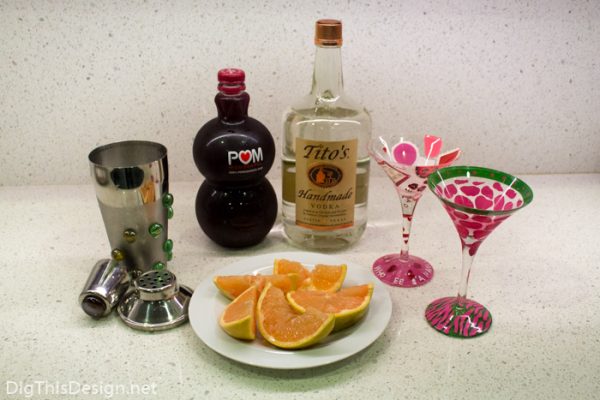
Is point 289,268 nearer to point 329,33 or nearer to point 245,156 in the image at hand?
point 245,156

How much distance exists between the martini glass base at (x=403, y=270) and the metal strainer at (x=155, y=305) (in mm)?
307

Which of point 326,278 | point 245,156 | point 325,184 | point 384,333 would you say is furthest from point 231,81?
point 384,333

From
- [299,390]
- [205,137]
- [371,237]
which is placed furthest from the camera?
[371,237]

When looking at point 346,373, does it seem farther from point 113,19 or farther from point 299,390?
point 113,19

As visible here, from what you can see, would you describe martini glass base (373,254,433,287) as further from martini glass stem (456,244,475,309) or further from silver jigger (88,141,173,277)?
silver jigger (88,141,173,277)

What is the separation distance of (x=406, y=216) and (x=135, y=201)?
0.41 m

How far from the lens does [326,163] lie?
2.98 feet

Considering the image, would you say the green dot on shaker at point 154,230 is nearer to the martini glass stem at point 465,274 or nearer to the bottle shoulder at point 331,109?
the bottle shoulder at point 331,109

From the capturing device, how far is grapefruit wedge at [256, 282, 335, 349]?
680mm

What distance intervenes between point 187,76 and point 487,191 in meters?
0.64

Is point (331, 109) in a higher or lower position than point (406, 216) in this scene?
higher

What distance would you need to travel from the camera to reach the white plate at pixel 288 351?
67 cm

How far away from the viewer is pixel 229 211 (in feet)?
3.05

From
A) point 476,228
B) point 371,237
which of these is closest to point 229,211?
point 371,237
